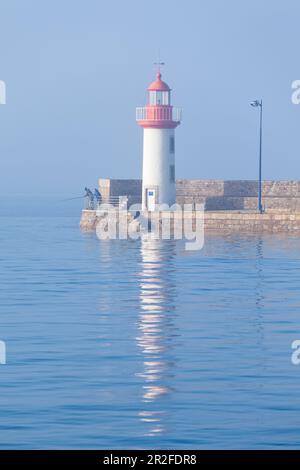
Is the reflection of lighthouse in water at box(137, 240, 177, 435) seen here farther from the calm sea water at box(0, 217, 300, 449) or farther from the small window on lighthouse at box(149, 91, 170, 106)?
the small window on lighthouse at box(149, 91, 170, 106)

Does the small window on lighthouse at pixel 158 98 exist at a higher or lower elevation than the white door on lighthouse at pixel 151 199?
higher

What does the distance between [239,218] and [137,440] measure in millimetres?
39652

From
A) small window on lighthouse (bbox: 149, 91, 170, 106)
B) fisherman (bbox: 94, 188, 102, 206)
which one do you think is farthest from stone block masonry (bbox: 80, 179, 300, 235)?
small window on lighthouse (bbox: 149, 91, 170, 106)

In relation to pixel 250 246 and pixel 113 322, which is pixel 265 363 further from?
pixel 250 246

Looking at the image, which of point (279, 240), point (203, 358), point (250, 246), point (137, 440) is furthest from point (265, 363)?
point (279, 240)

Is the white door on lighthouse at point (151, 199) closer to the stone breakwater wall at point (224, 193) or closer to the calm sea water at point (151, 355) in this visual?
the stone breakwater wall at point (224, 193)

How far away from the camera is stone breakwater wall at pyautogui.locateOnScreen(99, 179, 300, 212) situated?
58.8m

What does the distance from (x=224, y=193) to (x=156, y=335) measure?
118 feet

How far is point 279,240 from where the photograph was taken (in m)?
50.4

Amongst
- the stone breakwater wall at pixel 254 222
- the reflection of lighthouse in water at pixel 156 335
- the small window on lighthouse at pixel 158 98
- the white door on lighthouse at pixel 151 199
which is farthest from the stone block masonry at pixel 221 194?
the reflection of lighthouse in water at pixel 156 335

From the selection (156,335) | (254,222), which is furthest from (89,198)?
(156,335)

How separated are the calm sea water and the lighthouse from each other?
55.0 ft

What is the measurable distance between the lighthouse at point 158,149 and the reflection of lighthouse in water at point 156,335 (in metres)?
15.8

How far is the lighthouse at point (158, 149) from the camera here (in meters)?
56.7
